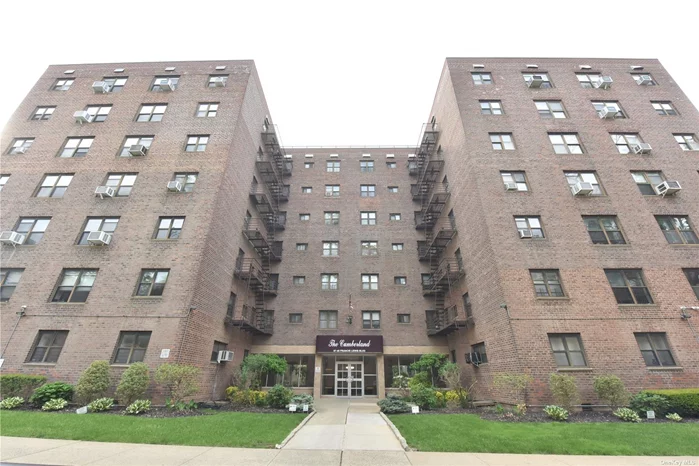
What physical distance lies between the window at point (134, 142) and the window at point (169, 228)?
6507 millimetres

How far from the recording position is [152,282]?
57.5 ft

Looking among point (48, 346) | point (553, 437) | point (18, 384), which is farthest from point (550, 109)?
point (18, 384)

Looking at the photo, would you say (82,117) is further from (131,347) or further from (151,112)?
(131,347)

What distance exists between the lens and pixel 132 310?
16625 millimetres

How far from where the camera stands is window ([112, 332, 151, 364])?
15.8m

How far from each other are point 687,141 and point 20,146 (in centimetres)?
4808

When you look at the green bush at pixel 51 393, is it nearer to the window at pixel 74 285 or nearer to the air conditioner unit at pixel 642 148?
the window at pixel 74 285

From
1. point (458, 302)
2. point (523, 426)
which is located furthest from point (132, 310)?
point (458, 302)

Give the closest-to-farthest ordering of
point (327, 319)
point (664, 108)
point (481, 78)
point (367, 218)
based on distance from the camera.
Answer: point (664, 108), point (481, 78), point (327, 319), point (367, 218)

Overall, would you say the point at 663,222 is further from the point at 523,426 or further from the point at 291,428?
the point at 291,428

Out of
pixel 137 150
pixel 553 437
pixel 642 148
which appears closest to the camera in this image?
pixel 553 437

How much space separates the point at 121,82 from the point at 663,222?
40457 mm

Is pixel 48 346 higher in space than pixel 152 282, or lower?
lower

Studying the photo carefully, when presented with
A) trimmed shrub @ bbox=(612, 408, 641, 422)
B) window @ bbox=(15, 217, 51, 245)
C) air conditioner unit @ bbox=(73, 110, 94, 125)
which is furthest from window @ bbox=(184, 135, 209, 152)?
trimmed shrub @ bbox=(612, 408, 641, 422)
